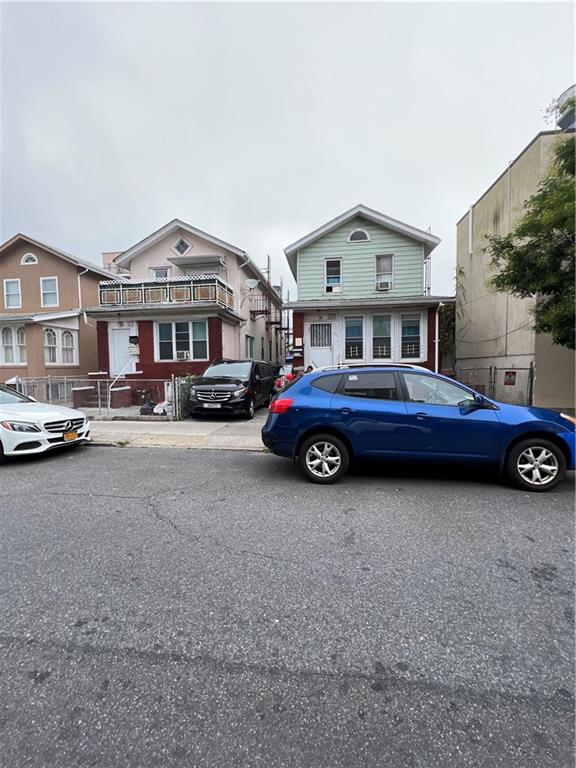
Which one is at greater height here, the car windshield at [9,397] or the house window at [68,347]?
the house window at [68,347]

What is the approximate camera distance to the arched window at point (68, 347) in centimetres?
1812

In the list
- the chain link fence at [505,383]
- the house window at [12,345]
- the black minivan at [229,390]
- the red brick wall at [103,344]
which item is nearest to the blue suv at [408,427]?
the black minivan at [229,390]

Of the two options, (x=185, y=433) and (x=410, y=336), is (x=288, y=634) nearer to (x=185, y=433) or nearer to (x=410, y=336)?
(x=185, y=433)

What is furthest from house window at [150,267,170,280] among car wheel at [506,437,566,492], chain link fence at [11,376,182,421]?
car wheel at [506,437,566,492]

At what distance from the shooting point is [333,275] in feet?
50.6

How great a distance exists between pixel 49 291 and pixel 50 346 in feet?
12.7

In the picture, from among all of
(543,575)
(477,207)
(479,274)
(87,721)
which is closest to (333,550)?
(543,575)

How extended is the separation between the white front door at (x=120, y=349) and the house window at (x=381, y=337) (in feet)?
33.9

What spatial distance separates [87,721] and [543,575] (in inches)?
128

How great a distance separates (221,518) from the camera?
4.11 metres

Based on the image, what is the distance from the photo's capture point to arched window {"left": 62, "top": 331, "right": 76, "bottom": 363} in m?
18.1

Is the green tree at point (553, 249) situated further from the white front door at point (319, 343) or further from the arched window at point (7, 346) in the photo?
the arched window at point (7, 346)

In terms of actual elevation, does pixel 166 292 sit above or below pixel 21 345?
above

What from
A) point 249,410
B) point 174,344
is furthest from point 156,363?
point 249,410
